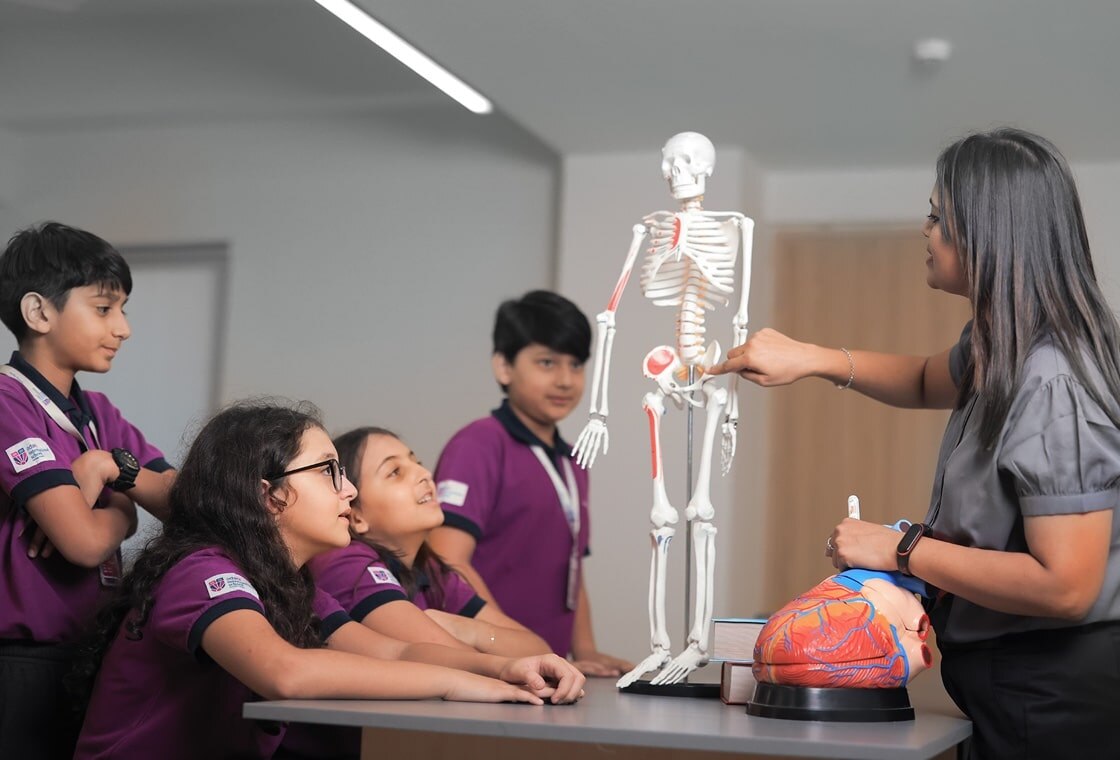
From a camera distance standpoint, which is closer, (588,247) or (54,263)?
(54,263)

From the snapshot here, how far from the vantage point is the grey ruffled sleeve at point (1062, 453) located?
64.7 inches

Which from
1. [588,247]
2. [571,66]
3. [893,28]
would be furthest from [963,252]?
[588,247]

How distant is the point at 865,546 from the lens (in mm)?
1848

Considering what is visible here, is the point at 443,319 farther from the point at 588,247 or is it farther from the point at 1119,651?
the point at 1119,651

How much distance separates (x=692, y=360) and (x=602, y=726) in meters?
1.10

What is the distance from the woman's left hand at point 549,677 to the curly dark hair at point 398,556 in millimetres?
671

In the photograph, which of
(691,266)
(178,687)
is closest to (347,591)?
(178,687)

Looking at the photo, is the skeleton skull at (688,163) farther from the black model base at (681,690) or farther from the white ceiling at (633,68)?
the white ceiling at (633,68)

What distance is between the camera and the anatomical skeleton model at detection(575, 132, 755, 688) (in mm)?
Result: 2355

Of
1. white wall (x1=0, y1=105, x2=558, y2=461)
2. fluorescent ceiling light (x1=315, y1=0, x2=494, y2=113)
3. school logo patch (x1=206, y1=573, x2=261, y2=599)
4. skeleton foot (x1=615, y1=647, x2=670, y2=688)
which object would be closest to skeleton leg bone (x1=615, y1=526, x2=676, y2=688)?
skeleton foot (x1=615, y1=647, x2=670, y2=688)

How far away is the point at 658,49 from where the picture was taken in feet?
14.5

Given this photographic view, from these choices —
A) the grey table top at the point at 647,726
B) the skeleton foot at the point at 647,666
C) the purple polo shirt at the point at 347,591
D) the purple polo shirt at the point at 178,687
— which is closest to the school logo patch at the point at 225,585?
the purple polo shirt at the point at 178,687

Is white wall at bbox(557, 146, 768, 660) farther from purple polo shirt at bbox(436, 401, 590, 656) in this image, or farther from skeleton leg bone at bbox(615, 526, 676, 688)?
skeleton leg bone at bbox(615, 526, 676, 688)

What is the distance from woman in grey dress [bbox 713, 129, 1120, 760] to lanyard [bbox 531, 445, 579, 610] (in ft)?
5.01
